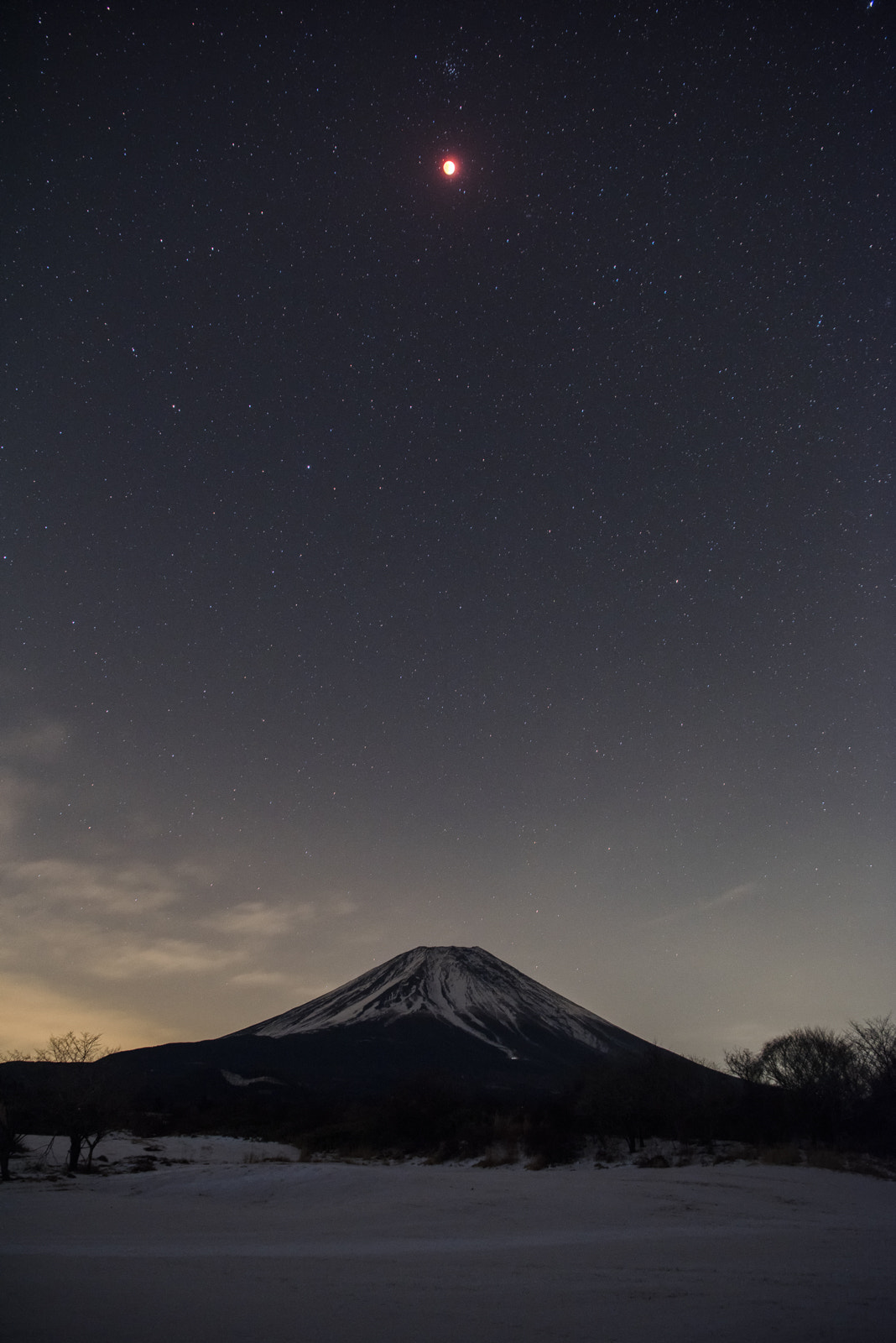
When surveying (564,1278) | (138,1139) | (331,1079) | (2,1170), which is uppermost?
(564,1278)

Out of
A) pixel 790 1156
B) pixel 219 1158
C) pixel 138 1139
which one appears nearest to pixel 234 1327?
pixel 790 1156

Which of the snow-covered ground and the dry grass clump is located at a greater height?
the snow-covered ground

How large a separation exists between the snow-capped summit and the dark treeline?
92849 millimetres

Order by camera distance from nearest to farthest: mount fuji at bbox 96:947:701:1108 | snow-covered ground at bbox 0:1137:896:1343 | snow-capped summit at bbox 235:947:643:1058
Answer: snow-covered ground at bbox 0:1137:896:1343 < mount fuji at bbox 96:947:701:1108 < snow-capped summit at bbox 235:947:643:1058

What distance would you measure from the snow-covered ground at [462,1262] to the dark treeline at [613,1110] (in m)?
8.89

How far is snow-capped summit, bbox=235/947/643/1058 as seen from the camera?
451 feet

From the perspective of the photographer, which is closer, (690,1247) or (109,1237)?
(690,1247)

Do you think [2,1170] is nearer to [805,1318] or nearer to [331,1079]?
[805,1318]

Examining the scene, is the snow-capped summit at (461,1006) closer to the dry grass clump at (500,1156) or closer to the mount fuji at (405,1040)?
the mount fuji at (405,1040)

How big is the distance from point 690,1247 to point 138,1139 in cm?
3907

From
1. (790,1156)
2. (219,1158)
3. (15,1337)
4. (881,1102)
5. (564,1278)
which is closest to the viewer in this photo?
(15,1337)

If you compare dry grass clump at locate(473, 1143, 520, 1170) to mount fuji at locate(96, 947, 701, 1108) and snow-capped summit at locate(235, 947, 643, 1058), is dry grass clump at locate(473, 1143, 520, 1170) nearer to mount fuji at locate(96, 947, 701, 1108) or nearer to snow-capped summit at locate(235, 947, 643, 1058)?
mount fuji at locate(96, 947, 701, 1108)

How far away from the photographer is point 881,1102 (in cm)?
2772

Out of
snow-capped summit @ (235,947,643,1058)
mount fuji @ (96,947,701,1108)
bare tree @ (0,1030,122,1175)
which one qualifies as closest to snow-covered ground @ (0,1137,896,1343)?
bare tree @ (0,1030,122,1175)
